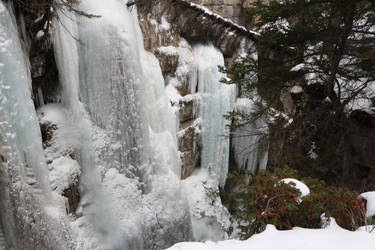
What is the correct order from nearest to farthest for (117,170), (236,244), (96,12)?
(236,244)
(96,12)
(117,170)

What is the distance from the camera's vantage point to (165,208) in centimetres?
544

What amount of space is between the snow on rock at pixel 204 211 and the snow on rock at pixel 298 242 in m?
5.18

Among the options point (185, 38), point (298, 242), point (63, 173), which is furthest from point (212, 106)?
point (298, 242)

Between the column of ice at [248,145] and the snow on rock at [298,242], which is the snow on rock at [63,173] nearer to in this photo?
the snow on rock at [298,242]

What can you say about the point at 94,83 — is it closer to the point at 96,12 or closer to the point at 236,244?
the point at 96,12

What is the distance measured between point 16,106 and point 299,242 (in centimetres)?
347

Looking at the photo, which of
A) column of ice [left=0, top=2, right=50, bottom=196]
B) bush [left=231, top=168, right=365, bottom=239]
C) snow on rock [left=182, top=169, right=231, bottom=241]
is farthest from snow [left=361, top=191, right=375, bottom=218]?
snow on rock [left=182, top=169, right=231, bottom=241]

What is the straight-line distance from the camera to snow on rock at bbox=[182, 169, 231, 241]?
754 centimetres

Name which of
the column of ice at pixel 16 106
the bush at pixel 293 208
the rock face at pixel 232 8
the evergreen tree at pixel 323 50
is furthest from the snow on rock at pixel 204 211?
the rock face at pixel 232 8

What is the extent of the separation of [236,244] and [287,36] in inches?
187

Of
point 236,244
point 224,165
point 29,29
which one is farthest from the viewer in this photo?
point 224,165

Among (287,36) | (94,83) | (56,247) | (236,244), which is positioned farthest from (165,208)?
(287,36)

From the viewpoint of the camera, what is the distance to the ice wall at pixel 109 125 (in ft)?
14.3

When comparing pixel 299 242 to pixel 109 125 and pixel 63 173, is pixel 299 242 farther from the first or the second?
pixel 63 173
